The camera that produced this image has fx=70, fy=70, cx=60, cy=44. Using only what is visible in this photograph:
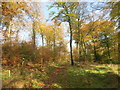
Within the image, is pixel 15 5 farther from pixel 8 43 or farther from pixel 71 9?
pixel 71 9

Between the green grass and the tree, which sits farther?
the tree

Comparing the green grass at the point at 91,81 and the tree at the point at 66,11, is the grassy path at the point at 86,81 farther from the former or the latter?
the tree at the point at 66,11

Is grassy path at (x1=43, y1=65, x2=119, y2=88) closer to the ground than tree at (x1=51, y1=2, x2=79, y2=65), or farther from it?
closer to the ground

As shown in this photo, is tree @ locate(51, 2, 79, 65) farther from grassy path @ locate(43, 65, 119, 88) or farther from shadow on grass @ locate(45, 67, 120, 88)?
shadow on grass @ locate(45, 67, 120, 88)

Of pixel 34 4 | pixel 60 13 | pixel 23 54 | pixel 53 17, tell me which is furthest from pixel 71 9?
pixel 23 54

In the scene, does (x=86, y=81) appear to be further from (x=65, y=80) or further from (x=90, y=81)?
(x=65, y=80)

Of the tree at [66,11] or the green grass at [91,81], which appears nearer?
the green grass at [91,81]

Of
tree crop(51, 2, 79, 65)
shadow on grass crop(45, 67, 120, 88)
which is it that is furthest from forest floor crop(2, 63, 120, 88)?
tree crop(51, 2, 79, 65)

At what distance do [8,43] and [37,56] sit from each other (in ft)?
9.10

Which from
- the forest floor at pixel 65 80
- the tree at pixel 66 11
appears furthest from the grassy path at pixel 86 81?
the tree at pixel 66 11

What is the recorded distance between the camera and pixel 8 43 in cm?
498

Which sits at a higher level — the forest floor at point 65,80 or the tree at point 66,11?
the tree at point 66,11

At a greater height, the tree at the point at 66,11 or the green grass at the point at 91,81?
the tree at the point at 66,11

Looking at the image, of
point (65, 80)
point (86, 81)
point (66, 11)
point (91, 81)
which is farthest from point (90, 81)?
point (66, 11)
